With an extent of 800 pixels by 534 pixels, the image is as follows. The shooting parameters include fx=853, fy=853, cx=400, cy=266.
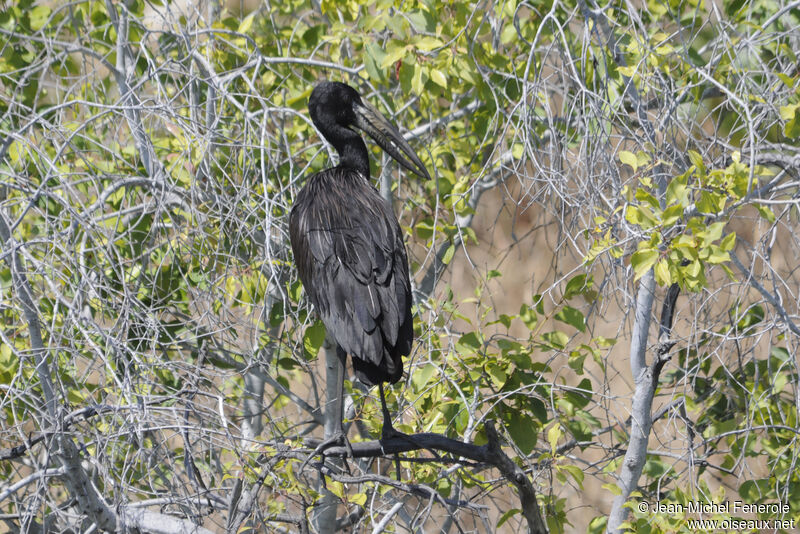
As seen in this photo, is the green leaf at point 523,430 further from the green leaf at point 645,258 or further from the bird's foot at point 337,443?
the green leaf at point 645,258

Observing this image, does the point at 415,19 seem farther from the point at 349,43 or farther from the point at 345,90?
the point at 349,43

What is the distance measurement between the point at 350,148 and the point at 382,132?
15 cm

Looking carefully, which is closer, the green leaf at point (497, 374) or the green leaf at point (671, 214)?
the green leaf at point (671, 214)

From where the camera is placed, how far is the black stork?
9.07 ft

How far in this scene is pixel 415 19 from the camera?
117 inches

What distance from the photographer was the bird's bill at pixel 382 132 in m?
3.44

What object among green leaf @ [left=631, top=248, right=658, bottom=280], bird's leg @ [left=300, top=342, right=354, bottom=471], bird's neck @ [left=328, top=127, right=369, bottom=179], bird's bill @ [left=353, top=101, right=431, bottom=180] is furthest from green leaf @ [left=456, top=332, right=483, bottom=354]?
green leaf @ [left=631, top=248, right=658, bottom=280]

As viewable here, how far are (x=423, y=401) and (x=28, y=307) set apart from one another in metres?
1.53

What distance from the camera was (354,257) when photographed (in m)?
2.94

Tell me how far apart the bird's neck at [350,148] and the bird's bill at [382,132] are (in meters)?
0.07

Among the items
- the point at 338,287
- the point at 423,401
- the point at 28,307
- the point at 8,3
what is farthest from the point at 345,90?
the point at 8,3

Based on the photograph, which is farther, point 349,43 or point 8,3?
point 8,3

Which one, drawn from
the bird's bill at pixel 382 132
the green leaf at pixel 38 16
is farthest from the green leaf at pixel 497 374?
the green leaf at pixel 38 16

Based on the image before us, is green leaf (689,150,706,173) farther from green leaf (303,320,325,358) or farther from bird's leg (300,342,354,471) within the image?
green leaf (303,320,325,358)
